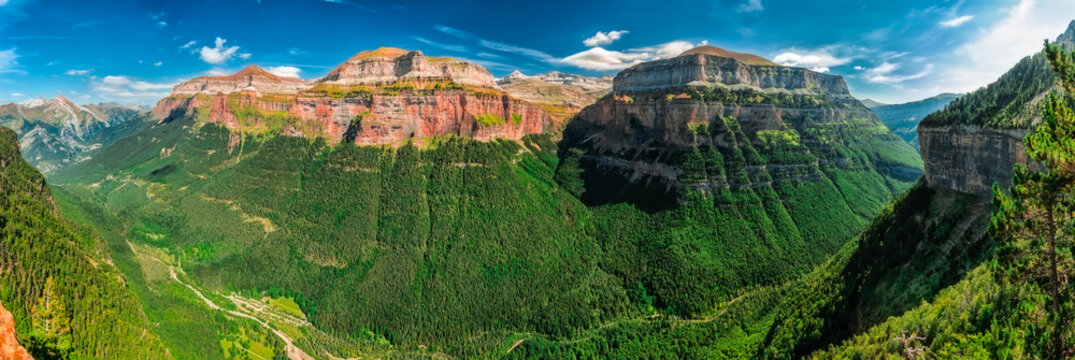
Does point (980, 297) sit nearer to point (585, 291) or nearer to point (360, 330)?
point (585, 291)

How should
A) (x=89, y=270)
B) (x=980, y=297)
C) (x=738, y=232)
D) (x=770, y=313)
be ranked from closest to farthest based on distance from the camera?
1. (x=980, y=297)
2. (x=89, y=270)
3. (x=770, y=313)
4. (x=738, y=232)

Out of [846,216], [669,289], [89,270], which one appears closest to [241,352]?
[89,270]

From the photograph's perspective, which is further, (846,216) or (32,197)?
(846,216)

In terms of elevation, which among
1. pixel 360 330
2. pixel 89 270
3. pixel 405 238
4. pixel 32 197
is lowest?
pixel 360 330

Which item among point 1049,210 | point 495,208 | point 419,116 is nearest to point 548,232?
point 495,208

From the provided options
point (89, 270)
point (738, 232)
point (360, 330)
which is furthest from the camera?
point (738, 232)

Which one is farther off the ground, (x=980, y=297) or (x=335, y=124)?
(x=335, y=124)

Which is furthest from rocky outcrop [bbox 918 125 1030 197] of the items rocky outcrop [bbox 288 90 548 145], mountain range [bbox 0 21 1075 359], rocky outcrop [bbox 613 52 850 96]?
rocky outcrop [bbox 288 90 548 145]

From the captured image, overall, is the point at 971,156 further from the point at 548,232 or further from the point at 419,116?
the point at 419,116
